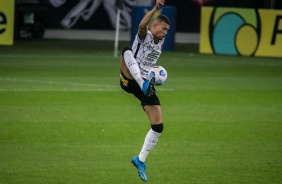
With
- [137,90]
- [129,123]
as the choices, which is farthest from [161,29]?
[129,123]

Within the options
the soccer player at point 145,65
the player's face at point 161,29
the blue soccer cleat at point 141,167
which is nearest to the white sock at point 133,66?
the soccer player at point 145,65

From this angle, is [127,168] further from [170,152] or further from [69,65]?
[69,65]

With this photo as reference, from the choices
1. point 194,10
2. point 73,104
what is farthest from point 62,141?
point 194,10

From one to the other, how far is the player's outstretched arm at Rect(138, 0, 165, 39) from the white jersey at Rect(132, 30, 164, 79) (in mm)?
115

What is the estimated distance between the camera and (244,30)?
30016 millimetres

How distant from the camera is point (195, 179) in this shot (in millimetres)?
11625

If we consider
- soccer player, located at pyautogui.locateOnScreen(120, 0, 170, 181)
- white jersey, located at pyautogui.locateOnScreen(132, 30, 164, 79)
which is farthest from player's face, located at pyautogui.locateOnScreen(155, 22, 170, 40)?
white jersey, located at pyautogui.locateOnScreen(132, 30, 164, 79)

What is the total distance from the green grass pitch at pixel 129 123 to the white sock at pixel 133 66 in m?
1.35

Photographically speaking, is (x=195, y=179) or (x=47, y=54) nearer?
(x=195, y=179)

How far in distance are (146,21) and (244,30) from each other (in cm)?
1923

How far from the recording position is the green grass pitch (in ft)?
39.7

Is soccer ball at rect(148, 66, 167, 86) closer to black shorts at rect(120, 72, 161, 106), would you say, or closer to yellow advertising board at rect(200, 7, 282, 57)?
black shorts at rect(120, 72, 161, 106)

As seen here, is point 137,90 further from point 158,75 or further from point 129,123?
point 129,123

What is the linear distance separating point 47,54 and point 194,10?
14.7 metres
